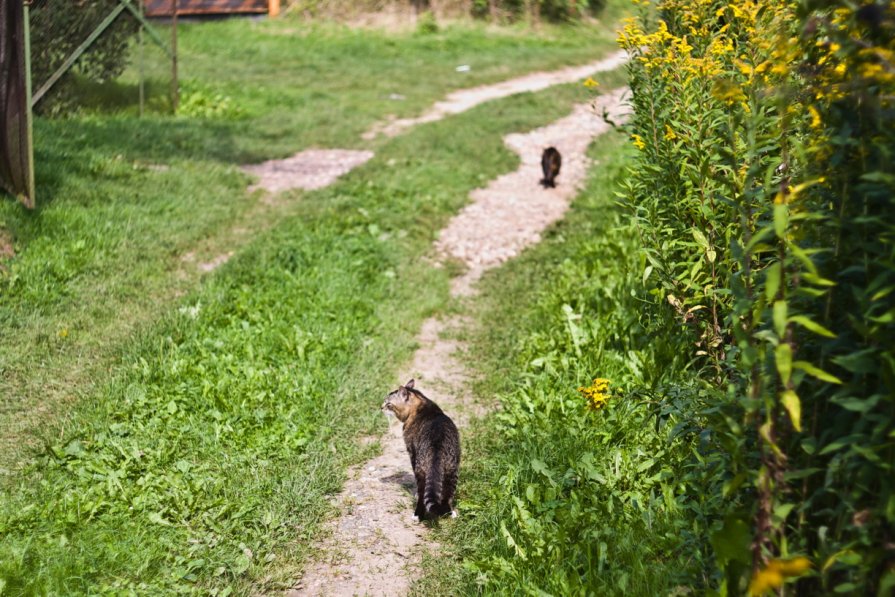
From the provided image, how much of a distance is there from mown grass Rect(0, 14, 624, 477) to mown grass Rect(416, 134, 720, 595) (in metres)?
3.02

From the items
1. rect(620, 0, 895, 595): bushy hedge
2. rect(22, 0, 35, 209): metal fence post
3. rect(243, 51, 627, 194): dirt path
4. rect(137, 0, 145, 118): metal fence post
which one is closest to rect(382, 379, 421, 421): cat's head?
rect(620, 0, 895, 595): bushy hedge

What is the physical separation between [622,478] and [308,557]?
6.09ft

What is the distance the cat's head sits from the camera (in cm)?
604

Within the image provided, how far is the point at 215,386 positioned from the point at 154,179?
5.71 metres

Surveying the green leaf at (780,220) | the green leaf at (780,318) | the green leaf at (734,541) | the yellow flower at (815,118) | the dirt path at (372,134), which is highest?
the yellow flower at (815,118)

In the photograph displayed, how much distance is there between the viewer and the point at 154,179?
11.6m

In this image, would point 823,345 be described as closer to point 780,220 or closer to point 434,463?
point 780,220

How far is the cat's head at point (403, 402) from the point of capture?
238 inches

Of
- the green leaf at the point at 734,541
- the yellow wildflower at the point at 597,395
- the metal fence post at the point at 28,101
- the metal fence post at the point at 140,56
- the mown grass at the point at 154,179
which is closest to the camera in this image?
the green leaf at the point at 734,541

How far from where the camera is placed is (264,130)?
605 inches

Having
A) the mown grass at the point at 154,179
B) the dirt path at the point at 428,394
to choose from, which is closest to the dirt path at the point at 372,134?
the mown grass at the point at 154,179

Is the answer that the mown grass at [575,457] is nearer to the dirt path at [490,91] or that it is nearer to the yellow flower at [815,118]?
the yellow flower at [815,118]

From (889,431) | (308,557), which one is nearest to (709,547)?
(889,431)

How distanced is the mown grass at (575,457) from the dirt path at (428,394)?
8.9 inches
